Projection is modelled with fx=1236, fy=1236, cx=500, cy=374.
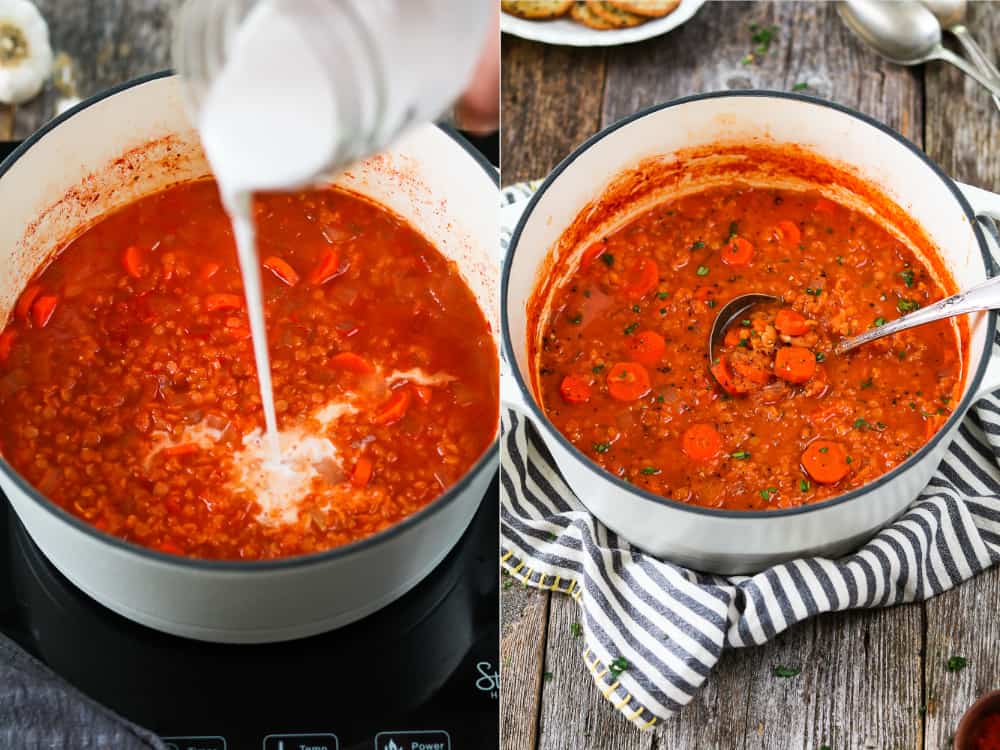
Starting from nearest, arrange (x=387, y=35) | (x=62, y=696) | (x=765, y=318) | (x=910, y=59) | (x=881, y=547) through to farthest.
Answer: (x=387, y=35) → (x=62, y=696) → (x=881, y=547) → (x=765, y=318) → (x=910, y=59)

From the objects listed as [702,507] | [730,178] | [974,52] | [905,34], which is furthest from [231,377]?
[974,52]

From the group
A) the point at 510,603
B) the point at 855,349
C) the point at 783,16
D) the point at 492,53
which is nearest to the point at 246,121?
the point at 492,53

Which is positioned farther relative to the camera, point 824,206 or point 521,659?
point 824,206

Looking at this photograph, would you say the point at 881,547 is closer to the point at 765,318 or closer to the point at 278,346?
the point at 765,318

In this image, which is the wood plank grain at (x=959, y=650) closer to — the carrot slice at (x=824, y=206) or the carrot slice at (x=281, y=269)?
the carrot slice at (x=824, y=206)

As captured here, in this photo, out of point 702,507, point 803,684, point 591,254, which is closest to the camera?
point 702,507

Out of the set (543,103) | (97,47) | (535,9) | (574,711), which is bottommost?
(574,711)

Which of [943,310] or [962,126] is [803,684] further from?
[962,126]

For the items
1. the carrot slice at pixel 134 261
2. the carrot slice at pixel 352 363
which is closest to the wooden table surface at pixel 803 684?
the carrot slice at pixel 352 363
